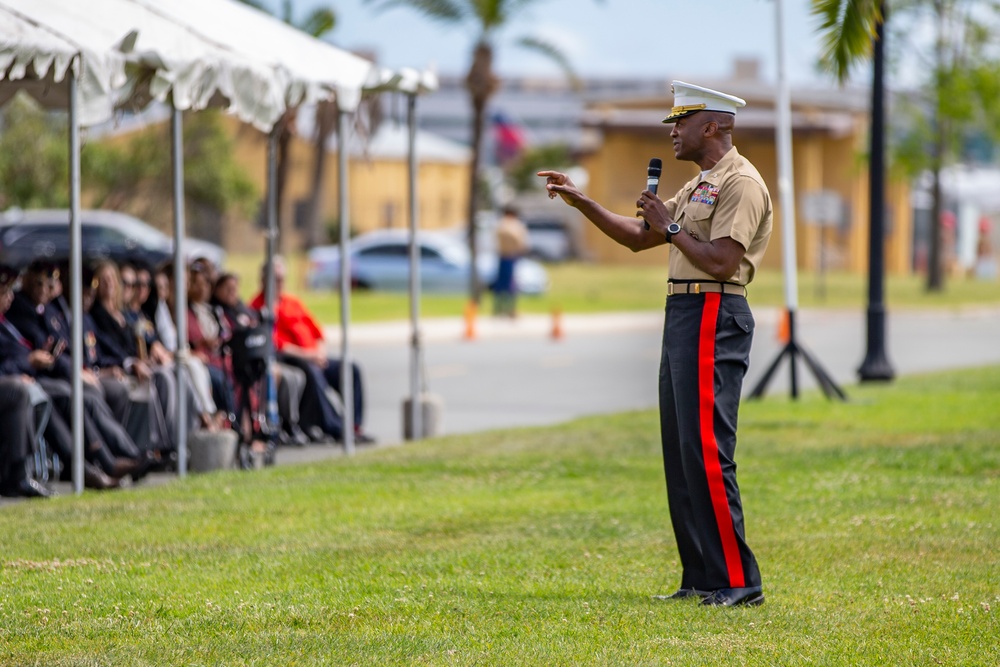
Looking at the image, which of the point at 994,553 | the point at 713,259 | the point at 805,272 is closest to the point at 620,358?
the point at 994,553

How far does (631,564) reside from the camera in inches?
290

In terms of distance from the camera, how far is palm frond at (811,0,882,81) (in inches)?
466

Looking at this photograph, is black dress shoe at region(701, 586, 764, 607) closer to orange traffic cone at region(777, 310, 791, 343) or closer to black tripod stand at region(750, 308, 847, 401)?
black tripod stand at region(750, 308, 847, 401)

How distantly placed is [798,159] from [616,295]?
810 inches

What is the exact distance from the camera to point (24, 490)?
9.38 metres

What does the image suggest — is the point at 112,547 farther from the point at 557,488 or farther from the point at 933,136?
the point at 933,136

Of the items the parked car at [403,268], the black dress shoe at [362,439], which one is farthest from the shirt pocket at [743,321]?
the parked car at [403,268]

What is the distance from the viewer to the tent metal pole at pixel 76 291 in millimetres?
9352

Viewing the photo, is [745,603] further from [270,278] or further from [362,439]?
[362,439]

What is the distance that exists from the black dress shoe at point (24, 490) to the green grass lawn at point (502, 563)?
19cm

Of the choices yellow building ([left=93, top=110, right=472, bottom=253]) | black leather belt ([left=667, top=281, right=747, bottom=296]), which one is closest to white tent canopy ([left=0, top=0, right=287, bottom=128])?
black leather belt ([left=667, top=281, right=747, bottom=296])

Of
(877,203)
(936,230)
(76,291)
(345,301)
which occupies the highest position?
(936,230)

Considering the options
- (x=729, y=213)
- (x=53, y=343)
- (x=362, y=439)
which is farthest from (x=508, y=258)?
(x=729, y=213)

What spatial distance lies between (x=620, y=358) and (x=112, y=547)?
15343mm
